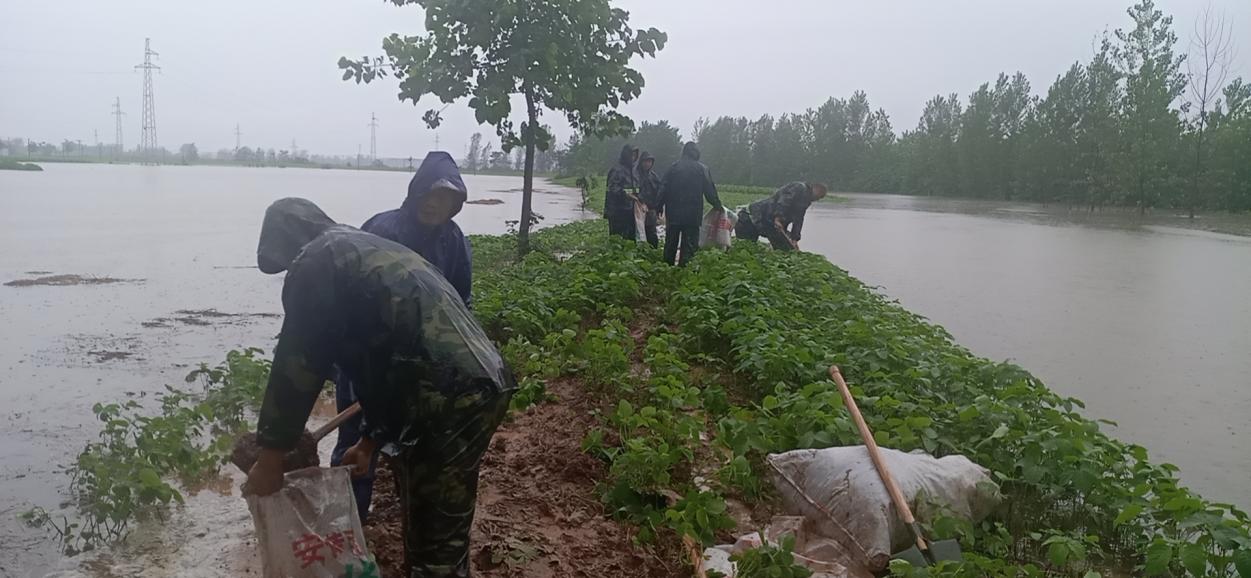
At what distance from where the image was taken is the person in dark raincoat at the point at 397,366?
7.45ft

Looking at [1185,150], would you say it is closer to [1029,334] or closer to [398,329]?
[1029,334]

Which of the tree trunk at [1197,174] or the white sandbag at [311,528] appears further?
the tree trunk at [1197,174]

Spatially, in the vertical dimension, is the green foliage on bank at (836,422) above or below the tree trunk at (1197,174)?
below

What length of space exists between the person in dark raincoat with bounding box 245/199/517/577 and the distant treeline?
10379 millimetres

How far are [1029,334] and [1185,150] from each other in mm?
46418

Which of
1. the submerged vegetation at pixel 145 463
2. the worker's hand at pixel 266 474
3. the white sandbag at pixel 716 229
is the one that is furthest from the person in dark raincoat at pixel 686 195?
the worker's hand at pixel 266 474

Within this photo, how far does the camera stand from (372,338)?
231cm

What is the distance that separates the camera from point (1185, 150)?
46719mm

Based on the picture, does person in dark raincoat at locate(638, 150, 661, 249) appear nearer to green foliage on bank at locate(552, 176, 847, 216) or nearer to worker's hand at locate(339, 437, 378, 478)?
green foliage on bank at locate(552, 176, 847, 216)

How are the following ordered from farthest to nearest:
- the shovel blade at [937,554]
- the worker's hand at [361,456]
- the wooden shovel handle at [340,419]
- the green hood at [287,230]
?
the shovel blade at [937,554], the wooden shovel handle at [340,419], the worker's hand at [361,456], the green hood at [287,230]

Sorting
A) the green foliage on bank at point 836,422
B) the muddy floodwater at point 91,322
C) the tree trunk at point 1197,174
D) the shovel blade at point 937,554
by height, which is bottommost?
the muddy floodwater at point 91,322

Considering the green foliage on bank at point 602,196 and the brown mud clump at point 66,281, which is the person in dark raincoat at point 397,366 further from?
the green foliage on bank at point 602,196

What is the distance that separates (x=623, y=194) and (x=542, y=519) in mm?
8519

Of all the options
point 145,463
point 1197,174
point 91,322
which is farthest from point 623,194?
point 1197,174
